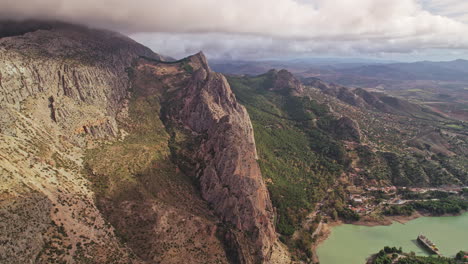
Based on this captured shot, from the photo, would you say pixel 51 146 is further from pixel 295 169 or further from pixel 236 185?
pixel 295 169

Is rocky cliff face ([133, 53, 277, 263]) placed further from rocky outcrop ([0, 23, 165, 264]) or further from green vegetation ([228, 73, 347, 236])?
rocky outcrop ([0, 23, 165, 264])

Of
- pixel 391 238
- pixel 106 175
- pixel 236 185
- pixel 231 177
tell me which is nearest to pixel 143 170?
pixel 106 175

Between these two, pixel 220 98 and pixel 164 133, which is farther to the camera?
pixel 220 98

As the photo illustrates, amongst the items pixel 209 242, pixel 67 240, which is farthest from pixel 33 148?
pixel 209 242

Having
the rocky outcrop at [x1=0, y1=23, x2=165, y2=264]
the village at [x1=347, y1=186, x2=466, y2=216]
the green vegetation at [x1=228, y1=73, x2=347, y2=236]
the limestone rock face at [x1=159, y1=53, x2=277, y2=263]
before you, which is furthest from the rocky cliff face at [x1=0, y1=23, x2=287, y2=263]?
the village at [x1=347, y1=186, x2=466, y2=216]

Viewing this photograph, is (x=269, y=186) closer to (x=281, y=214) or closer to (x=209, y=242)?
(x=281, y=214)

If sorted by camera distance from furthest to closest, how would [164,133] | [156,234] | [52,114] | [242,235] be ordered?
[164,133] < [52,114] < [242,235] < [156,234]

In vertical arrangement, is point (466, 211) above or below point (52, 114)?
below
